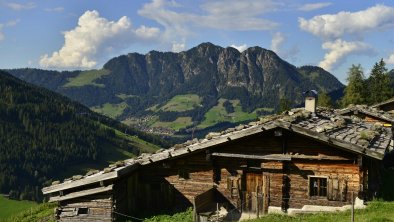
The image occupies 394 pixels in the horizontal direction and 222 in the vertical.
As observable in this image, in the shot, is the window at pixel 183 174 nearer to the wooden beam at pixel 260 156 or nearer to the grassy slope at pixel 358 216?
the wooden beam at pixel 260 156

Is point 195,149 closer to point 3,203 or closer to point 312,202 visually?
point 312,202

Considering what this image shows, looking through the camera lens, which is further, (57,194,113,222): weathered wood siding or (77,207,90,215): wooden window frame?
(77,207,90,215): wooden window frame

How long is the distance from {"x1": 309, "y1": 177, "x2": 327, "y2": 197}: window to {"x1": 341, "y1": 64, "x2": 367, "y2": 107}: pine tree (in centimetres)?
6395

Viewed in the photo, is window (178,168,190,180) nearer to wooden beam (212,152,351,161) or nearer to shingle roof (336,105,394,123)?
wooden beam (212,152,351,161)

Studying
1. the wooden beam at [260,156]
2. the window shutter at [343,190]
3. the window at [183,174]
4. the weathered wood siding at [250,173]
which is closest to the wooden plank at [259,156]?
the wooden beam at [260,156]

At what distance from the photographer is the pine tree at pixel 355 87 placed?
266 feet

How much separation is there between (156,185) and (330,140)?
9.55 metres

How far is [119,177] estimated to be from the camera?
21.5m

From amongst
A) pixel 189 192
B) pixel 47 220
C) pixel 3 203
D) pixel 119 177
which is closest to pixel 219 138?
pixel 189 192

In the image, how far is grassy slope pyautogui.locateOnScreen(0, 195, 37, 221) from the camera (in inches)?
4889

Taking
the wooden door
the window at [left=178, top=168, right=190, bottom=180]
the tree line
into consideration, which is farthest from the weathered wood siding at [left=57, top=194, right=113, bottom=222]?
the tree line

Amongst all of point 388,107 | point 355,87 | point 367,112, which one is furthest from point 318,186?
point 355,87

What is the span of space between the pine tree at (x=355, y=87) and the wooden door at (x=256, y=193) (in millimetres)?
64013

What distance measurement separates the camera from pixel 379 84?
86.5 m
